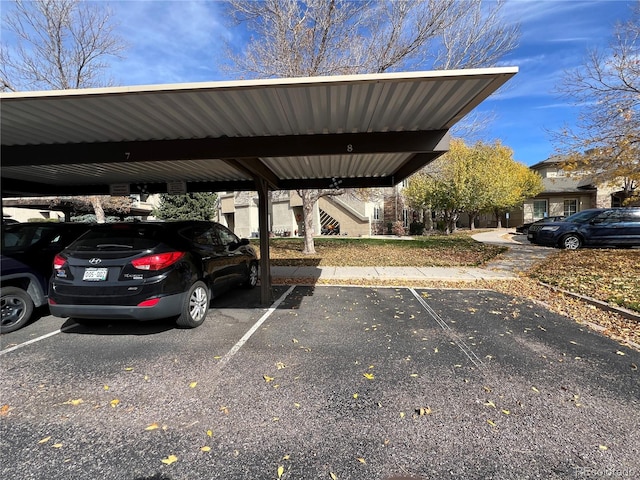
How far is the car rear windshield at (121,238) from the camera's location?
4.70 metres

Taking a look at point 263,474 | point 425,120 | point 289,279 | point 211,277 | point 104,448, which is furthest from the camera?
point 289,279

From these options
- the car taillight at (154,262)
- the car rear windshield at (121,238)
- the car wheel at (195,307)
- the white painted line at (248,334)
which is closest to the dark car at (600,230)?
the white painted line at (248,334)

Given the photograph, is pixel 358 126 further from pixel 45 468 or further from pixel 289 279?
pixel 289 279

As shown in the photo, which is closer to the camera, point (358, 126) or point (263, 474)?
point (263, 474)

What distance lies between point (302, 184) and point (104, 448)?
304 inches

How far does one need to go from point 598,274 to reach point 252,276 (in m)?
8.70

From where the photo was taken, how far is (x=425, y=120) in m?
4.81

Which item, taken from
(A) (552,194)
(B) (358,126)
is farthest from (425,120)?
(A) (552,194)

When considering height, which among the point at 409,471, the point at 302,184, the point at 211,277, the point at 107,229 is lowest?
the point at 409,471

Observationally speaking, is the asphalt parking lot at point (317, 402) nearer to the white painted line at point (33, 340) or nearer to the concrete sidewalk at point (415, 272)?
the white painted line at point (33, 340)

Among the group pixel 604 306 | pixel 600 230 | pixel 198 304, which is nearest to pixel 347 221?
pixel 600 230

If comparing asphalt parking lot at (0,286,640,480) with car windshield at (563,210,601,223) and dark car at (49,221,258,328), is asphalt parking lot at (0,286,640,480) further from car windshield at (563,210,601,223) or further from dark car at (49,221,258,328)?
car windshield at (563,210,601,223)

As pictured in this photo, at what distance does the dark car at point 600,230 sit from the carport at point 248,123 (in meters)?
10.9

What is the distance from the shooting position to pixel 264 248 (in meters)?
7.16
